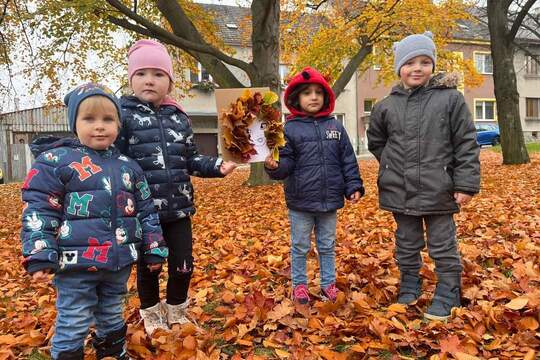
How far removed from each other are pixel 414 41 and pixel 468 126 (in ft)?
2.23

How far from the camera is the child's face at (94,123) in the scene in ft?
7.89

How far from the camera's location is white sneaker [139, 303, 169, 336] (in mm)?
3053

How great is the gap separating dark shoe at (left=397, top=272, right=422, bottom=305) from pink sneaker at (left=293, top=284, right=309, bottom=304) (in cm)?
66

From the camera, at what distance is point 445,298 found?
9.80ft

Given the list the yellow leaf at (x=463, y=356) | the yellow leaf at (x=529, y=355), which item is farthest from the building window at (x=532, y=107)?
the yellow leaf at (x=463, y=356)

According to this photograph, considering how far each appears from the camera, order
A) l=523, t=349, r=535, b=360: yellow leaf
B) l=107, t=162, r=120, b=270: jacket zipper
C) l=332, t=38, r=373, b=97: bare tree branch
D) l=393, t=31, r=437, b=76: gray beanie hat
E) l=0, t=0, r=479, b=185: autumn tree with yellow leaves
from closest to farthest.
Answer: l=523, t=349, r=535, b=360: yellow leaf
l=107, t=162, r=120, b=270: jacket zipper
l=393, t=31, r=437, b=76: gray beanie hat
l=0, t=0, r=479, b=185: autumn tree with yellow leaves
l=332, t=38, r=373, b=97: bare tree branch

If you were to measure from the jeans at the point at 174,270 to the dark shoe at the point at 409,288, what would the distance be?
1521 mm

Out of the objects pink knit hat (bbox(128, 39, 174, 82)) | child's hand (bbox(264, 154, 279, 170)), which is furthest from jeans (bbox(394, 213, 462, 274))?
pink knit hat (bbox(128, 39, 174, 82))

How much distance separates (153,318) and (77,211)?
3.68 feet

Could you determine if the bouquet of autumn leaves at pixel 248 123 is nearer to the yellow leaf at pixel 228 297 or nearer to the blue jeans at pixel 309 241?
the blue jeans at pixel 309 241

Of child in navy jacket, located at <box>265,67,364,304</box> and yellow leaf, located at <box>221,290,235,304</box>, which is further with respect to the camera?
yellow leaf, located at <box>221,290,235,304</box>

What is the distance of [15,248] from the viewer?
6566 mm

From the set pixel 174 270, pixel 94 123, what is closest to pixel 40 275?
pixel 94 123

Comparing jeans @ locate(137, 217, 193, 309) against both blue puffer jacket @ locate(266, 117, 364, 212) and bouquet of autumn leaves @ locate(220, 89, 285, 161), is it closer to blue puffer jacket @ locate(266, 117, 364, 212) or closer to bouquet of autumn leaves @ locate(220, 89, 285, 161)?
bouquet of autumn leaves @ locate(220, 89, 285, 161)
